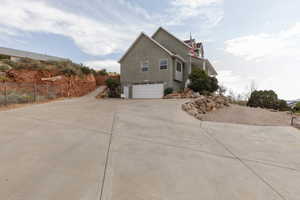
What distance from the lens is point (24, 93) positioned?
12641mm

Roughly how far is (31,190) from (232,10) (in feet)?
46.7

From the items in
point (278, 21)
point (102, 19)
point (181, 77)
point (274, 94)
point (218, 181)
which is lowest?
point (218, 181)

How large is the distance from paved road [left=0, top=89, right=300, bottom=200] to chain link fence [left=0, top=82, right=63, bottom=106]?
8013 millimetres

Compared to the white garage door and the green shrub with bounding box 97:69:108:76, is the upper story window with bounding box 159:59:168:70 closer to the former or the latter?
the white garage door

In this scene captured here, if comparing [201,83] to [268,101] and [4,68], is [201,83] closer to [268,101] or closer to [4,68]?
[268,101]

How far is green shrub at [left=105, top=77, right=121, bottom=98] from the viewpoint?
19.2 meters

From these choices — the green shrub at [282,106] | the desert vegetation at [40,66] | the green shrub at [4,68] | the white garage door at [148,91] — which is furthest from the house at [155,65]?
the green shrub at [4,68]

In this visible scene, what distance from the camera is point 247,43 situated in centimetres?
1448

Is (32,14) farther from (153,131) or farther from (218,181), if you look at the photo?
(218,181)

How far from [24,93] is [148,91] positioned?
11.9 metres

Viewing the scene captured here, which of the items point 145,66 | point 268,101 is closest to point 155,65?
point 145,66

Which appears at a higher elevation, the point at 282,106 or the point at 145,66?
the point at 145,66

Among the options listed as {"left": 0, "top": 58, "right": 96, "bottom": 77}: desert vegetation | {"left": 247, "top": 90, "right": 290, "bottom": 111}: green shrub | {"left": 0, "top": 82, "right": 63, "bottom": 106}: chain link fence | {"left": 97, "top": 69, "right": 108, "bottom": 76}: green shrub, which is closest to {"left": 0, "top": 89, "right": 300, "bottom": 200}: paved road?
{"left": 0, "top": 82, "right": 63, "bottom": 106}: chain link fence

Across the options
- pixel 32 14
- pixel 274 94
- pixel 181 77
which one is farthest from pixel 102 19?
pixel 274 94
